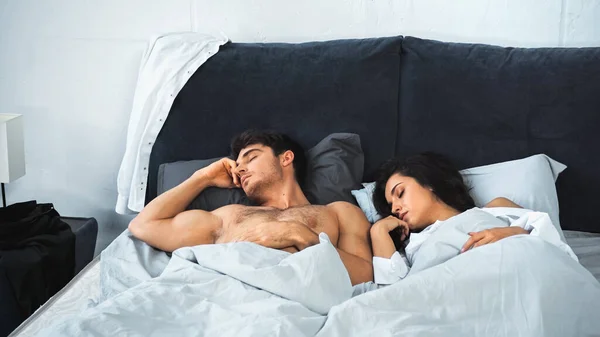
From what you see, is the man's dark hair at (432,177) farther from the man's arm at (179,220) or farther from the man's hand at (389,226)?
the man's arm at (179,220)

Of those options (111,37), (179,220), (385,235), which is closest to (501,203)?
(385,235)

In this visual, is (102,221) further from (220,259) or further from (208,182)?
(220,259)

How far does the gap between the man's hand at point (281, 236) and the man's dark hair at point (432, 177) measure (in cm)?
35

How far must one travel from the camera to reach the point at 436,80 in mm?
2641

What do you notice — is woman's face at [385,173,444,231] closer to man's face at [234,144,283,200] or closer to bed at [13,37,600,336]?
bed at [13,37,600,336]

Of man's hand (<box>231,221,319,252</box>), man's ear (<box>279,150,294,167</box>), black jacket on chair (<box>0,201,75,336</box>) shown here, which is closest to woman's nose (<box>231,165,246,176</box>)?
man's ear (<box>279,150,294,167</box>)

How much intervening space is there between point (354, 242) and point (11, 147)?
1.35 metres

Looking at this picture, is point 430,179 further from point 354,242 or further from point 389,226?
point 354,242

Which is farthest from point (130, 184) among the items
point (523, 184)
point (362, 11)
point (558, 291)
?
point (558, 291)

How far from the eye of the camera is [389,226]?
237cm

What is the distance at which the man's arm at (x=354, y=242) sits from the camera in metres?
2.21

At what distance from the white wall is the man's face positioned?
62cm

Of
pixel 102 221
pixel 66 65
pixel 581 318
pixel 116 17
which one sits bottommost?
pixel 102 221

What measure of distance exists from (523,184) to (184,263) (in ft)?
3.70
